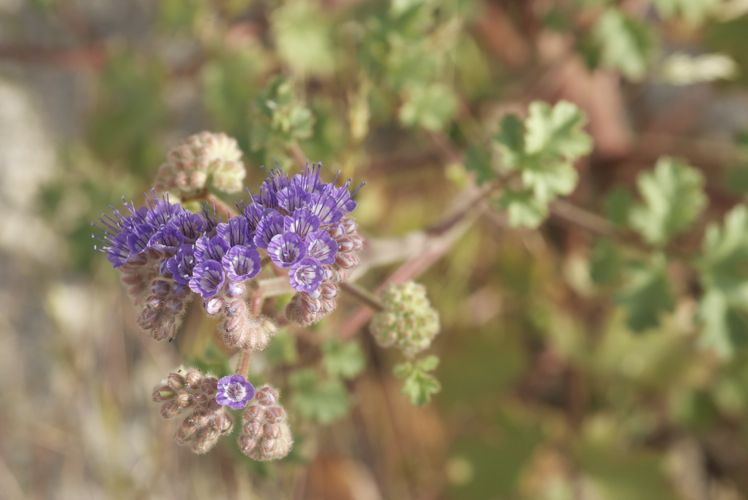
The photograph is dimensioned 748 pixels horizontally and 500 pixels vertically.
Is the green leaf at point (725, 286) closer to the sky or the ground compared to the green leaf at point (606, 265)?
closer to the ground

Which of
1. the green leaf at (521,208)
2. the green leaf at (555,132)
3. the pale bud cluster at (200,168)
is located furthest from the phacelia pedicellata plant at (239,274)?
the green leaf at (555,132)

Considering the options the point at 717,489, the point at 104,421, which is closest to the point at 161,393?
the point at 104,421

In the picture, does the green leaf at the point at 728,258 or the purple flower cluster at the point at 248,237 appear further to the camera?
the green leaf at the point at 728,258

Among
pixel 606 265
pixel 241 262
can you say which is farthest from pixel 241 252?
pixel 606 265

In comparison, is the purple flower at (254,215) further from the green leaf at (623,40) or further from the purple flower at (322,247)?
the green leaf at (623,40)

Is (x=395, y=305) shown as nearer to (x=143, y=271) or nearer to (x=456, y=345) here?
(x=143, y=271)

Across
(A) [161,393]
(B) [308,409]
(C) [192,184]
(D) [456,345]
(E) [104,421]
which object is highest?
(D) [456,345]

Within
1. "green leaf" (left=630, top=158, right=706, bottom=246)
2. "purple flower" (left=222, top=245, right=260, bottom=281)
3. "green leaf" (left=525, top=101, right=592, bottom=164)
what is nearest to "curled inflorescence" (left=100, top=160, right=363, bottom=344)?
"purple flower" (left=222, top=245, right=260, bottom=281)
